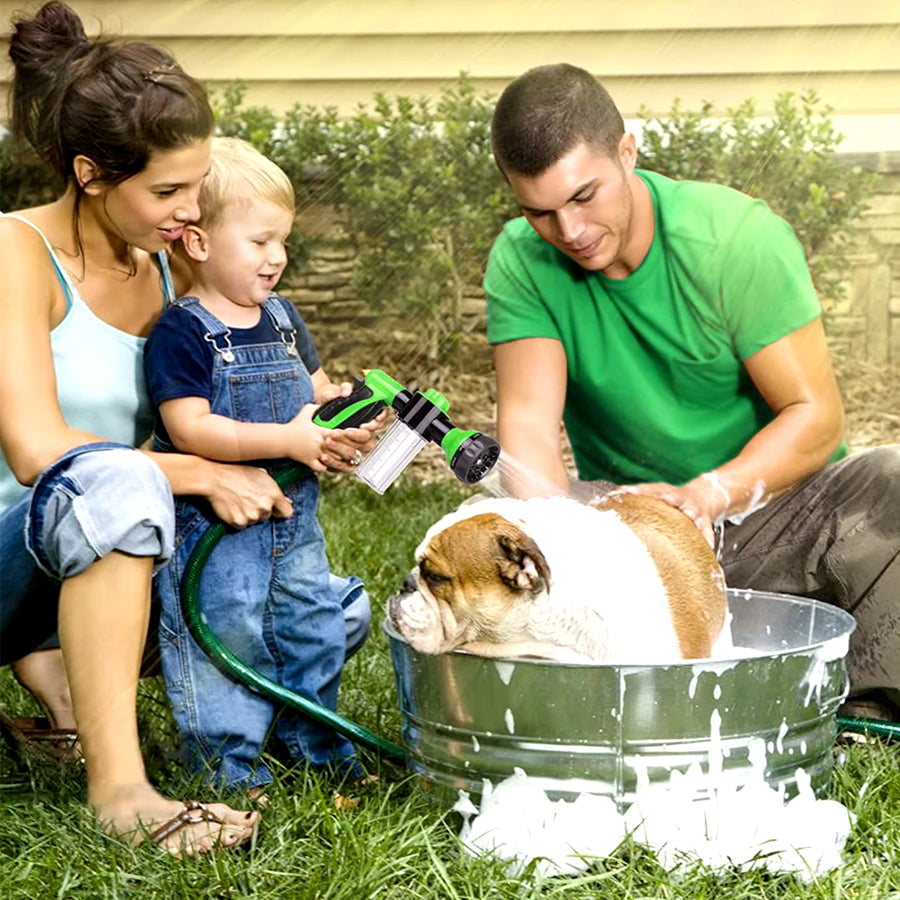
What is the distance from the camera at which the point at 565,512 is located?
1.95 metres

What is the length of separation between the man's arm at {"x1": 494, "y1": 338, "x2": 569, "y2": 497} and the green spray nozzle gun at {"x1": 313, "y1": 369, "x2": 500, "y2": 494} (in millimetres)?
558

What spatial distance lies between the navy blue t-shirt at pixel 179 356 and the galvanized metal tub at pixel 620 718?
1.59ft

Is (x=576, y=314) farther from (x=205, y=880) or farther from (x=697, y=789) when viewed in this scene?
(x=205, y=880)

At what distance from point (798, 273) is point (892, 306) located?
24 centimetres

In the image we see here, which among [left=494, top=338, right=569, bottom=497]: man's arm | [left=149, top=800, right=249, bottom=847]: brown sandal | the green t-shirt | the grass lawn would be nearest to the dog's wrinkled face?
the grass lawn

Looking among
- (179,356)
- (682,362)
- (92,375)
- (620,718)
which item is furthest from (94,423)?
(682,362)

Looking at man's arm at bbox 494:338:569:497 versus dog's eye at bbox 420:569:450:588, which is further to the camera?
man's arm at bbox 494:338:569:497

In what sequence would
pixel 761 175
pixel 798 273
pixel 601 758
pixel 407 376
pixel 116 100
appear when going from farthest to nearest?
pixel 407 376, pixel 798 273, pixel 761 175, pixel 116 100, pixel 601 758

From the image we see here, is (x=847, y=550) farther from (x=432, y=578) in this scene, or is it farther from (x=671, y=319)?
(x=432, y=578)

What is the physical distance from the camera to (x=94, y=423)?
85.4 inches

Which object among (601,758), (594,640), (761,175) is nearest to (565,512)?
(594,640)

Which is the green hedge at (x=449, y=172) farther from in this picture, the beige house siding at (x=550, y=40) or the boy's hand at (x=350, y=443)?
the boy's hand at (x=350, y=443)

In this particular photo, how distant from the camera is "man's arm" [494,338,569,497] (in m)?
2.48

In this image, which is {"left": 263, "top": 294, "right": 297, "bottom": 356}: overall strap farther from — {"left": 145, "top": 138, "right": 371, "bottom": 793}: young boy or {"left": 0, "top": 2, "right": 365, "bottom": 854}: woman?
{"left": 0, "top": 2, "right": 365, "bottom": 854}: woman
